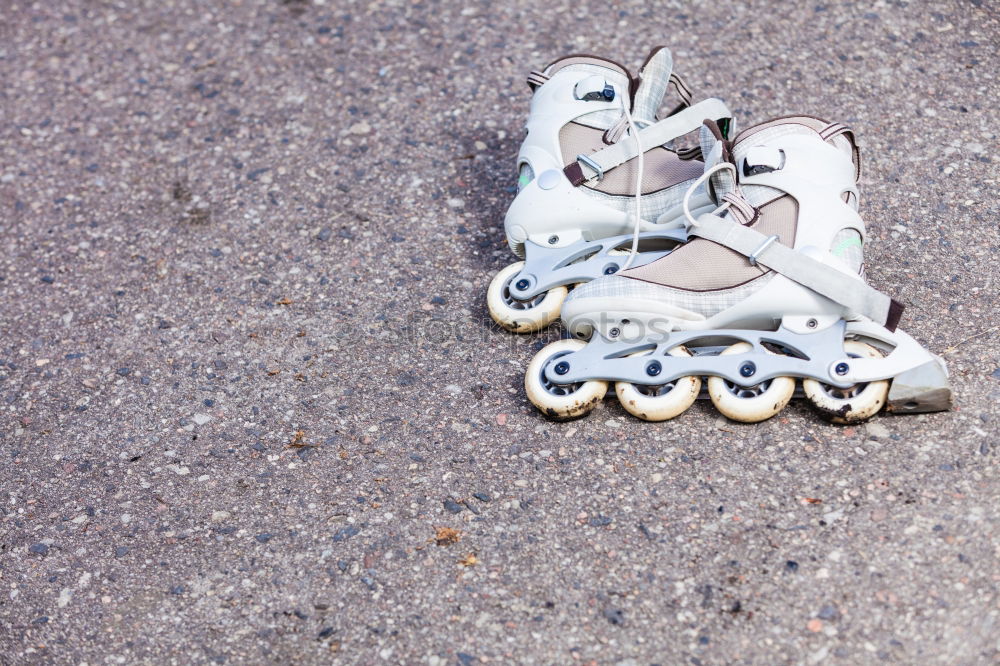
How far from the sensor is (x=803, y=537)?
2271 mm

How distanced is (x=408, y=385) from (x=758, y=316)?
1010mm

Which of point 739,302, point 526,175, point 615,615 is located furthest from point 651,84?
point 615,615

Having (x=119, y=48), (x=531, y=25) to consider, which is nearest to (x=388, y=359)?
(x=531, y=25)

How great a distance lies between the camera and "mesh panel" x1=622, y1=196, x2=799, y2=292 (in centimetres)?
250

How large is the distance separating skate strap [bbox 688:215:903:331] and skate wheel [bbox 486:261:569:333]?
55 cm

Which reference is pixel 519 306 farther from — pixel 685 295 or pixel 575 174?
pixel 685 295

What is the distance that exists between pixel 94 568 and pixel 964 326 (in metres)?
2.43

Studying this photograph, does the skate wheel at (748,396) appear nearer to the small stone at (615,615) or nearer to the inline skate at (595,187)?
the inline skate at (595,187)

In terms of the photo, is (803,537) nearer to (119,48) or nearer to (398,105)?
(398,105)

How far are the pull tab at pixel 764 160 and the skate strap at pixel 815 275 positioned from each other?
175 millimetres

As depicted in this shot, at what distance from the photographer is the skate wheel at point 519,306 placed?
111 inches

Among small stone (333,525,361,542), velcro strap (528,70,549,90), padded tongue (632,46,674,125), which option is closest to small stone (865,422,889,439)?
padded tongue (632,46,674,125)

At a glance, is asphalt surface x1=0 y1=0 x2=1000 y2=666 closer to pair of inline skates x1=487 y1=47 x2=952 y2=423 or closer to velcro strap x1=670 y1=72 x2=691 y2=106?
pair of inline skates x1=487 y1=47 x2=952 y2=423

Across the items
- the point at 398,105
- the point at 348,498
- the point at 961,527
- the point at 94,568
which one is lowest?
the point at 94,568
